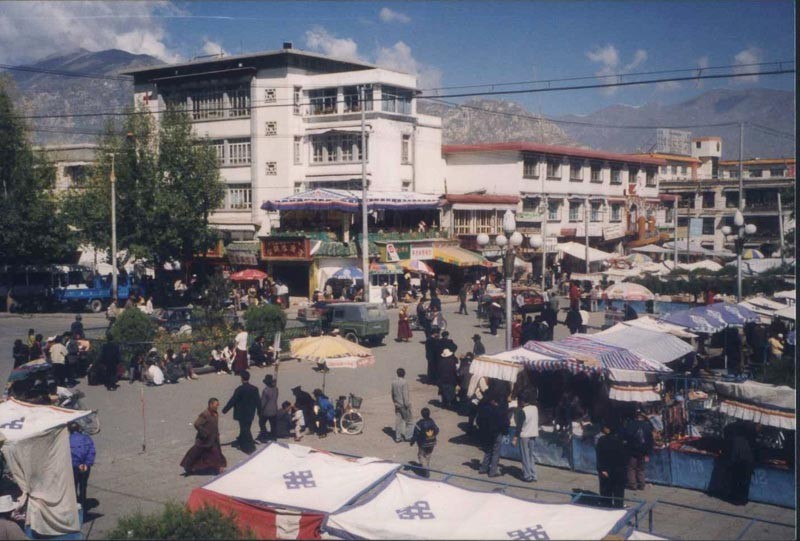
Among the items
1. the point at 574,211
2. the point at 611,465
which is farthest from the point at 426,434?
the point at 574,211

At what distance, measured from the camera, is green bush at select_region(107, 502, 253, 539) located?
6.45 metres

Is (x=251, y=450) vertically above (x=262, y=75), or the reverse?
(x=262, y=75)

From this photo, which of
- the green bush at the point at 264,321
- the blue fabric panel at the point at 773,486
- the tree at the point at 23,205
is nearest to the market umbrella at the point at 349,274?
the green bush at the point at 264,321

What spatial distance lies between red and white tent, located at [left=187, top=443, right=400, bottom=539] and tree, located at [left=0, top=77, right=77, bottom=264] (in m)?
31.9

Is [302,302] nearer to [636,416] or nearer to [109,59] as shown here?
[109,59]

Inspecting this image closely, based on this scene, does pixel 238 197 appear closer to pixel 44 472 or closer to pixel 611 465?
pixel 44 472

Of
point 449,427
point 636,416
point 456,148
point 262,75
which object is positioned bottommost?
point 449,427

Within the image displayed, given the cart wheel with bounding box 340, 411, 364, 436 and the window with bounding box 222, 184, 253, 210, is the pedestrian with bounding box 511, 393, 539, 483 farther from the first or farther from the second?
the window with bounding box 222, 184, 253, 210

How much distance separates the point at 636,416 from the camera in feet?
42.8

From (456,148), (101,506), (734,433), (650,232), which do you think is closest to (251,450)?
(101,506)

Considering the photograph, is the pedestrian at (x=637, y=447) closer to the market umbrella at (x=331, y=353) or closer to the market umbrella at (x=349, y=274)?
the market umbrella at (x=331, y=353)

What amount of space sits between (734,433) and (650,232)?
5560 cm

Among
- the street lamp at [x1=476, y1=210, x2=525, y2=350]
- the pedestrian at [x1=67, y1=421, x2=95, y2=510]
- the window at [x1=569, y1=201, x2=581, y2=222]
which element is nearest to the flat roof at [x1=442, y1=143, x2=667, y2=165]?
the window at [x1=569, y1=201, x2=581, y2=222]

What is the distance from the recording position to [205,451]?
13.3m
